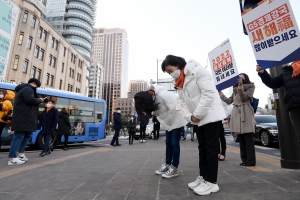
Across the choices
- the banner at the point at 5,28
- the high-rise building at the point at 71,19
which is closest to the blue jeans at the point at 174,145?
the banner at the point at 5,28

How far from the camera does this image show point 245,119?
155 inches

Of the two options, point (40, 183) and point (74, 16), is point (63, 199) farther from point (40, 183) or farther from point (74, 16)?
point (74, 16)

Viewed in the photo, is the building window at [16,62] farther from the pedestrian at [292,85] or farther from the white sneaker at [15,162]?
the pedestrian at [292,85]

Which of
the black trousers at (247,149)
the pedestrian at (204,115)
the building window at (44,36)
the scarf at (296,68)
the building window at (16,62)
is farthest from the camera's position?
the building window at (44,36)

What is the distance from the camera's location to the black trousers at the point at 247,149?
3718mm

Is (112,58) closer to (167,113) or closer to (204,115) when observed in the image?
(167,113)

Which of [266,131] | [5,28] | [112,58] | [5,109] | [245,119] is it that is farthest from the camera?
[112,58]

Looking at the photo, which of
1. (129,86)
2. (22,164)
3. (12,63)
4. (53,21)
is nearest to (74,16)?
(53,21)

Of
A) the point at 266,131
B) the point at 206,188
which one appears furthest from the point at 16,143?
the point at 266,131

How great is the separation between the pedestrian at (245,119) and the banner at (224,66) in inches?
7.4

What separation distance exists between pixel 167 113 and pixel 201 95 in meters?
0.91

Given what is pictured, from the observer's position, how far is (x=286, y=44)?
2.64 meters

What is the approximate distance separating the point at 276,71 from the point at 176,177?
286cm

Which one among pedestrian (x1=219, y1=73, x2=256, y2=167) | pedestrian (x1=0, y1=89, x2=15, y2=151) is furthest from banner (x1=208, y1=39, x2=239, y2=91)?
pedestrian (x1=0, y1=89, x2=15, y2=151)
